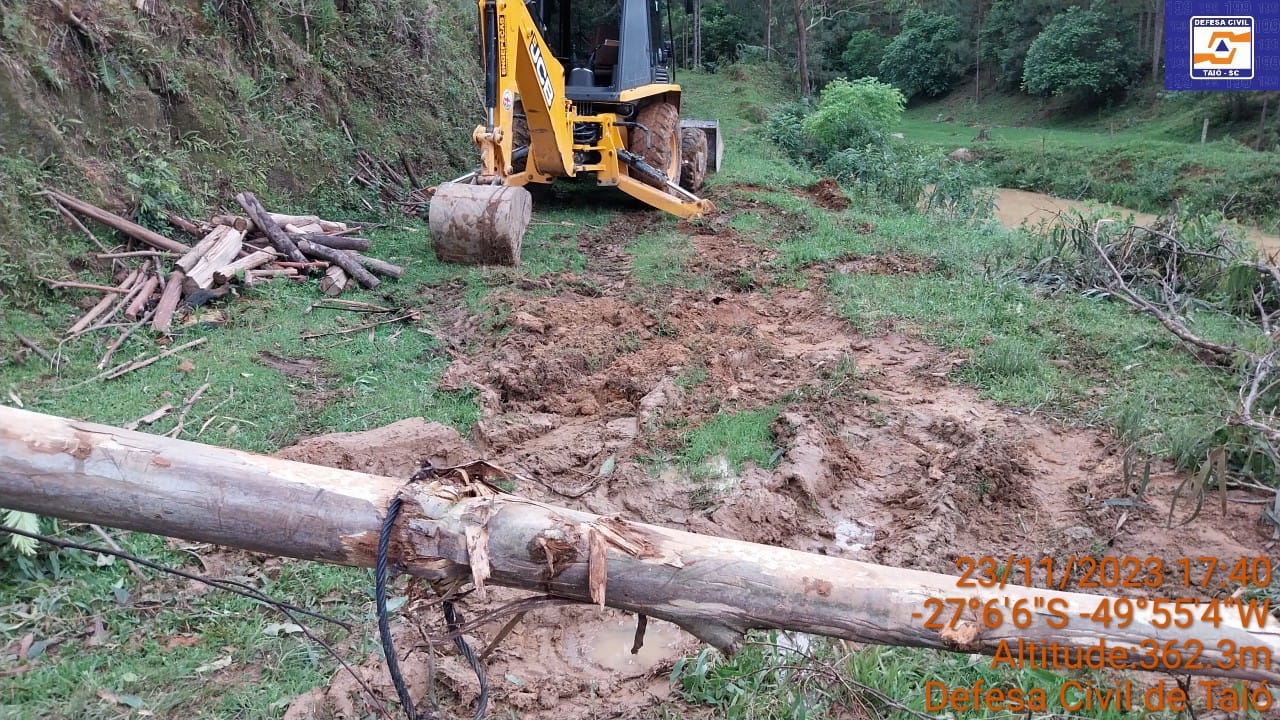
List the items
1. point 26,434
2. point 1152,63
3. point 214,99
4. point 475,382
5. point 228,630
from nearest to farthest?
1. point 26,434
2. point 228,630
3. point 475,382
4. point 214,99
5. point 1152,63

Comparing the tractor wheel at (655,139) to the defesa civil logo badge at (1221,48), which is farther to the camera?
the defesa civil logo badge at (1221,48)

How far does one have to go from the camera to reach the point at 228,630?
3.31m

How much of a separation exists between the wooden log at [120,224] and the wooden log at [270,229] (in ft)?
2.53

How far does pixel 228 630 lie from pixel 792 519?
2.60 metres

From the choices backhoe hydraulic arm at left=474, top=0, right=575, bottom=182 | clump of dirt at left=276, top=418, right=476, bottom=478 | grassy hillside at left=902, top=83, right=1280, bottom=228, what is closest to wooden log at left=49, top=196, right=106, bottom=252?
backhoe hydraulic arm at left=474, top=0, right=575, bottom=182

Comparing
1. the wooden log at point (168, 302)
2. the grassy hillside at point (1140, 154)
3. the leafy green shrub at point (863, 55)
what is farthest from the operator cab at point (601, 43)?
the leafy green shrub at point (863, 55)

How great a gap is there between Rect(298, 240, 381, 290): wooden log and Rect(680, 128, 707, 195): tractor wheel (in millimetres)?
5530

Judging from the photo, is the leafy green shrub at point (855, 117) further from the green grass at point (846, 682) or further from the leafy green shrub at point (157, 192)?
the green grass at point (846, 682)

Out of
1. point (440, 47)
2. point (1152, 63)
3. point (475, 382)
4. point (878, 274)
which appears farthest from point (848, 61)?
point (475, 382)

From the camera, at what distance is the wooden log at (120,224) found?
6.75 metres

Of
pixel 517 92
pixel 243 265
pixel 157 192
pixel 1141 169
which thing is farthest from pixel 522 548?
pixel 1141 169

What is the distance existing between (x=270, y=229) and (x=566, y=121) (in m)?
3.45

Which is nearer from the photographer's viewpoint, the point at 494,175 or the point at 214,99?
the point at 494,175

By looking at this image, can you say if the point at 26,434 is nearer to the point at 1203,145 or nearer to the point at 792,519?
the point at 792,519
